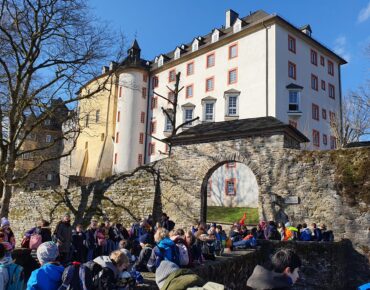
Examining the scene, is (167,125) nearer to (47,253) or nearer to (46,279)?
(47,253)

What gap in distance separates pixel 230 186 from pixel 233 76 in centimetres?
1116

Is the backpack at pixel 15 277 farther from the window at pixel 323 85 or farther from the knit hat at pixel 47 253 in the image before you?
the window at pixel 323 85

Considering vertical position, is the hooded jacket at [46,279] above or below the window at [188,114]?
below

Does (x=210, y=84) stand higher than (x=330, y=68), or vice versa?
(x=330, y=68)

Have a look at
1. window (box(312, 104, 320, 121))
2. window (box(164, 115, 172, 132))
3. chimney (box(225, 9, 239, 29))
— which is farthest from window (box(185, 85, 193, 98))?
window (box(312, 104, 320, 121))

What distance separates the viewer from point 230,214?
32000 mm

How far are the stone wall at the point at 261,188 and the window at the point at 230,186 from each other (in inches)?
679

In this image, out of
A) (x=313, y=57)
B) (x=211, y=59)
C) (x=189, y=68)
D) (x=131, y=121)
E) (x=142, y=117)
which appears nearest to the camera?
(x=313, y=57)

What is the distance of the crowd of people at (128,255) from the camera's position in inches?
156

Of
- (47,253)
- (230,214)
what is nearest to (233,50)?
(230,214)

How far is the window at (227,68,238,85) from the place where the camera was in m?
38.8

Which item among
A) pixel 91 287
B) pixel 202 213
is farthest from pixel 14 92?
pixel 91 287

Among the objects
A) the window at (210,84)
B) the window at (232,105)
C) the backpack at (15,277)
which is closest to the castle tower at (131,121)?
the window at (210,84)

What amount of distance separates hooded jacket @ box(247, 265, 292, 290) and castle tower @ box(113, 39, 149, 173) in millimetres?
43906
